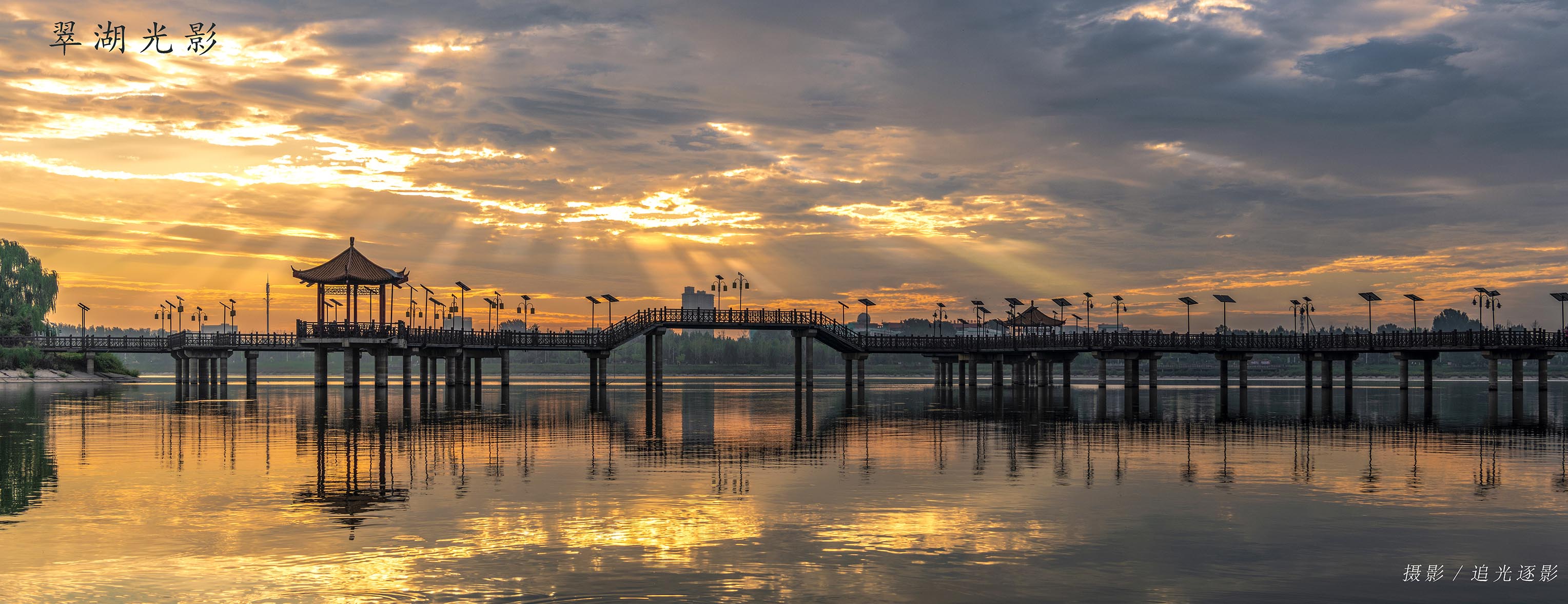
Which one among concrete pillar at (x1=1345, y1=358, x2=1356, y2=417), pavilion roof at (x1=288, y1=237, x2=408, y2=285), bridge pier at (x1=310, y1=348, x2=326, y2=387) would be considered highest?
pavilion roof at (x1=288, y1=237, x2=408, y2=285)

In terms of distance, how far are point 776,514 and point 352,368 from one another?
232ft

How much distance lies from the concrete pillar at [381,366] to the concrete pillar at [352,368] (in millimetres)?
1469

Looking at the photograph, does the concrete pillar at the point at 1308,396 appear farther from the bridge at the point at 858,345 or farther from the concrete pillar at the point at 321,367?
the concrete pillar at the point at 321,367

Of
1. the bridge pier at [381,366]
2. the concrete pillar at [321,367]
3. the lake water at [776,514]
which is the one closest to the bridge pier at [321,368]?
the concrete pillar at [321,367]

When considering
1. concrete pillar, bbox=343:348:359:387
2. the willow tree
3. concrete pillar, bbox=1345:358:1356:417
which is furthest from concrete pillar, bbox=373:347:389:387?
concrete pillar, bbox=1345:358:1356:417

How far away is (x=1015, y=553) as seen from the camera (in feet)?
55.0

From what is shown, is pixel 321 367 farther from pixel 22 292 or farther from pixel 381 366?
pixel 22 292

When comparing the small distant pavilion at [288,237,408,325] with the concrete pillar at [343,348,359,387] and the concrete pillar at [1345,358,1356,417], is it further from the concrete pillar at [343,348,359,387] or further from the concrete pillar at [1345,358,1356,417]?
the concrete pillar at [1345,358,1356,417]

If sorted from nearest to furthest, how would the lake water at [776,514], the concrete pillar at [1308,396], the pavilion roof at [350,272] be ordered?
the lake water at [776,514] → the concrete pillar at [1308,396] → the pavilion roof at [350,272]

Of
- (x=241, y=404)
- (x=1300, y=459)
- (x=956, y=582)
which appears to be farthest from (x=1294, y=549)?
(x=241, y=404)

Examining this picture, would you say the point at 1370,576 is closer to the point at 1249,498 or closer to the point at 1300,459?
the point at 1249,498

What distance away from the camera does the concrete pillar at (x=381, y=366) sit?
3425 inches

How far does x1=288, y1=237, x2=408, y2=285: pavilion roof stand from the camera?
3329 inches

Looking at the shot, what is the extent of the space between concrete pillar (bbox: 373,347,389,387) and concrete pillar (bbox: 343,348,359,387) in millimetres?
1469
